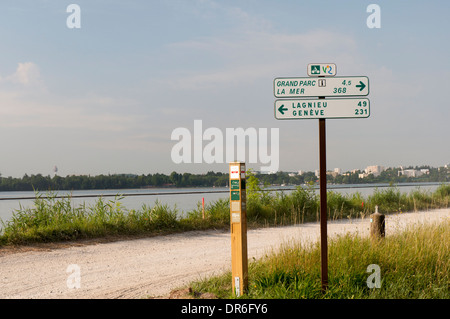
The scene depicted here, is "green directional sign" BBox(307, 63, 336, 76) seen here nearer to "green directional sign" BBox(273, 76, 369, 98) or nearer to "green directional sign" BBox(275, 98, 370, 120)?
"green directional sign" BBox(273, 76, 369, 98)

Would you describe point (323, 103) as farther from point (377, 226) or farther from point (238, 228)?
point (377, 226)

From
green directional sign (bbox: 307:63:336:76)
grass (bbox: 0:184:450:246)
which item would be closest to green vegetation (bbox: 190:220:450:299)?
grass (bbox: 0:184:450:246)

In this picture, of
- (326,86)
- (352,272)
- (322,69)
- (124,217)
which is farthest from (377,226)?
(124,217)

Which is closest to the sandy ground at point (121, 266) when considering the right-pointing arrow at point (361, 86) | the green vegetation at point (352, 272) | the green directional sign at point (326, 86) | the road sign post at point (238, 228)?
the green vegetation at point (352, 272)

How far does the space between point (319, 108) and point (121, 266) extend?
18.7 ft

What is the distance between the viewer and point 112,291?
743cm

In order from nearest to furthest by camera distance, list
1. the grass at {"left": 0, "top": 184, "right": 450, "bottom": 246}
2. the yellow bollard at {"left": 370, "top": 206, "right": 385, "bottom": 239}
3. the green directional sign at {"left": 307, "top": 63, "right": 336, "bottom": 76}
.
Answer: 1. the green directional sign at {"left": 307, "top": 63, "right": 336, "bottom": 76}
2. the yellow bollard at {"left": 370, "top": 206, "right": 385, "bottom": 239}
3. the grass at {"left": 0, "top": 184, "right": 450, "bottom": 246}

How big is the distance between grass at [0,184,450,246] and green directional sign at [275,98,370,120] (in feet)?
12.8

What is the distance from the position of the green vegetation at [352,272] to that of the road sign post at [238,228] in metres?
0.24

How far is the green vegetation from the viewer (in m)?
6.56

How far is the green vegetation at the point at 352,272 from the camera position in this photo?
258 inches

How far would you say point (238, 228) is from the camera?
6598 mm

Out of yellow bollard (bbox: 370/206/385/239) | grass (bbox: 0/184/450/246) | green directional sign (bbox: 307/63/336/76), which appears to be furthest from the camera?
grass (bbox: 0/184/450/246)
